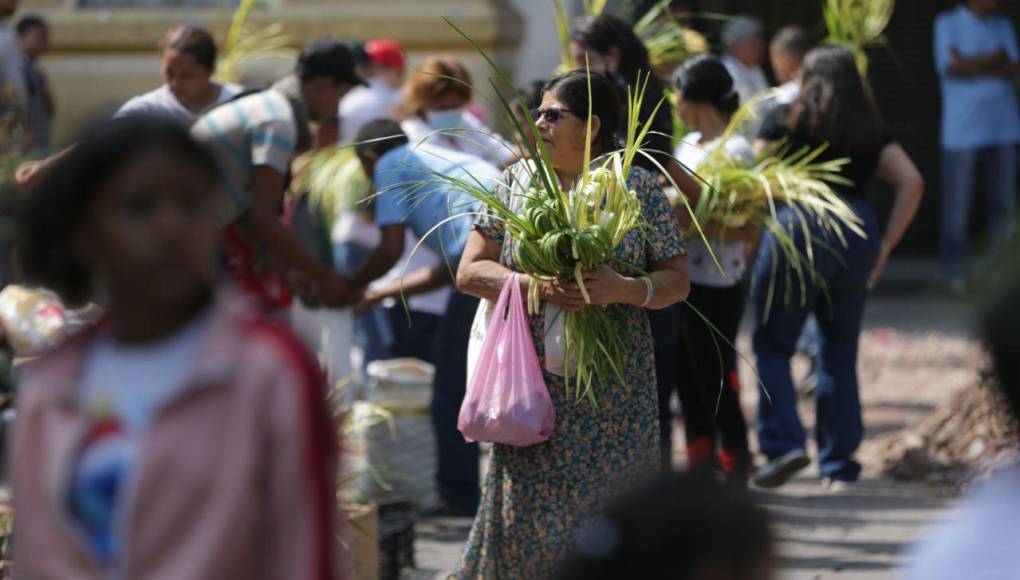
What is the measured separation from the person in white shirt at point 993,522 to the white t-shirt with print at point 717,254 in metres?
4.18

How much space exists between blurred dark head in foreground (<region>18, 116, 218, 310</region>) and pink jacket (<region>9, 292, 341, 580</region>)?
10 cm

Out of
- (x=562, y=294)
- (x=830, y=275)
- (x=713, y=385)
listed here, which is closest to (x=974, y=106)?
(x=830, y=275)

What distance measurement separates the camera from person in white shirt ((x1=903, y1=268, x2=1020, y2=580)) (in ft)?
6.79

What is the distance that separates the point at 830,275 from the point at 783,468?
82 cm

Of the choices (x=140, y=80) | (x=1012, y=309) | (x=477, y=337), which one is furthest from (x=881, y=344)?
(x=1012, y=309)

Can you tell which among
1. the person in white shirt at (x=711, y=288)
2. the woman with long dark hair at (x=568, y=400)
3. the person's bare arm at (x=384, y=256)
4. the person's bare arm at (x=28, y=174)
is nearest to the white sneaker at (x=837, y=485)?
the person in white shirt at (x=711, y=288)

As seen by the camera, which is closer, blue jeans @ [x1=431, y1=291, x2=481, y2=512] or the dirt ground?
the dirt ground

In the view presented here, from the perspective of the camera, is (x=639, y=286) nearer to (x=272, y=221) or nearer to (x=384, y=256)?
(x=272, y=221)

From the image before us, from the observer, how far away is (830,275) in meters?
6.98

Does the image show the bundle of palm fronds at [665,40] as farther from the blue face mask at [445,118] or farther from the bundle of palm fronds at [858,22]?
the bundle of palm fronds at [858,22]

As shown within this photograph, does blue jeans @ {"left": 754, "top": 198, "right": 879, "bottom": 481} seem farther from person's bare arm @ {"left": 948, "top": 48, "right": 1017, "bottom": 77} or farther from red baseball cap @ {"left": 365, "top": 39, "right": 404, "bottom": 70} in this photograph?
person's bare arm @ {"left": 948, "top": 48, "right": 1017, "bottom": 77}

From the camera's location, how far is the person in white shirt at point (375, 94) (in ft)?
30.8

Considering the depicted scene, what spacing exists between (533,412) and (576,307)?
321 millimetres

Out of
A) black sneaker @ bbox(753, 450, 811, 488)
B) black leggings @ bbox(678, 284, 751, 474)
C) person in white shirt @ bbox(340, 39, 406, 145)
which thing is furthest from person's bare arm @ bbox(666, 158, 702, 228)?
person in white shirt @ bbox(340, 39, 406, 145)
